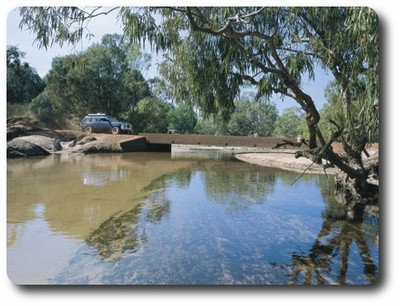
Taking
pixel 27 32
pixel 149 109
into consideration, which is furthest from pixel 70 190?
pixel 27 32

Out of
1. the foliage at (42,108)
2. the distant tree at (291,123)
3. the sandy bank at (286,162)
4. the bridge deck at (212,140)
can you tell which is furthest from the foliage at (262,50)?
the sandy bank at (286,162)

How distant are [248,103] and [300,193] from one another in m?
2.14

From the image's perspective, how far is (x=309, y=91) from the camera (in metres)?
4.14

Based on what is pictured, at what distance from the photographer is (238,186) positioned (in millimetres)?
6844

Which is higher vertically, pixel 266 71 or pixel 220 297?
pixel 266 71

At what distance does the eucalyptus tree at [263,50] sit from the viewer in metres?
3.56

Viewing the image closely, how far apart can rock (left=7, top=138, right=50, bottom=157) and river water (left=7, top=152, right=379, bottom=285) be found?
0.16m

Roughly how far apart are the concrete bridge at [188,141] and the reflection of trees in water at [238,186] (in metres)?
0.78

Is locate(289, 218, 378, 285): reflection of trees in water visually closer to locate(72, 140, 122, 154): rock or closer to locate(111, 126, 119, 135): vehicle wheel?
locate(111, 126, 119, 135): vehicle wheel

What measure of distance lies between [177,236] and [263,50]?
2.19 metres

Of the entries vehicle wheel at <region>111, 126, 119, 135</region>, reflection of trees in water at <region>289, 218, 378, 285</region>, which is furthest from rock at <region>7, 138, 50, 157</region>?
reflection of trees in water at <region>289, 218, 378, 285</region>

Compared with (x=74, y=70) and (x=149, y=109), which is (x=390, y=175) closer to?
(x=149, y=109)

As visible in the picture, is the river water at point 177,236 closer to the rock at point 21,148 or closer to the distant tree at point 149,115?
the rock at point 21,148

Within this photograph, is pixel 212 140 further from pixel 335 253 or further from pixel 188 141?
pixel 335 253
